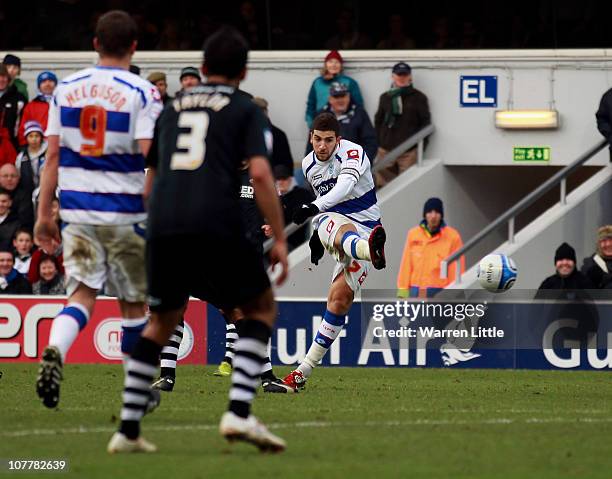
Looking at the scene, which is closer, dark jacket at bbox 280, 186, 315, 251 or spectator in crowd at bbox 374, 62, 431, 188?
dark jacket at bbox 280, 186, 315, 251

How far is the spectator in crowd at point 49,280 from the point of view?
1655cm

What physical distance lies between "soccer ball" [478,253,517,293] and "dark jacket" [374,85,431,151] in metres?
4.49

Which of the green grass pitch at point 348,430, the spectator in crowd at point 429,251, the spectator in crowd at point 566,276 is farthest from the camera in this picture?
the spectator in crowd at point 429,251

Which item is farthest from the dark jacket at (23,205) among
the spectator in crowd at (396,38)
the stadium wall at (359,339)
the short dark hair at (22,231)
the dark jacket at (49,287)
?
the spectator in crowd at (396,38)

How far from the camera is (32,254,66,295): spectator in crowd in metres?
16.5

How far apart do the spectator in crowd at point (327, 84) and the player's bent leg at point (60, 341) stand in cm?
1068

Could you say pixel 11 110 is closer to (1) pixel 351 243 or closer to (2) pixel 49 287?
(2) pixel 49 287

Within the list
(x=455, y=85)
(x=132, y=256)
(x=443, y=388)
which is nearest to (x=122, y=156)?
(x=132, y=256)

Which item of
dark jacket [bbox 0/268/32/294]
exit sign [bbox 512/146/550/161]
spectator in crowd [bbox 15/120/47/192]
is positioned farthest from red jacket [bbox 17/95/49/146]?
exit sign [bbox 512/146/550/161]

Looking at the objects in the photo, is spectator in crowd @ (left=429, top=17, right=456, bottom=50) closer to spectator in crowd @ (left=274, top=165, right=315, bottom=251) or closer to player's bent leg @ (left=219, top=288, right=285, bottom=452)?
spectator in crowd @ (left=274, top=165, right=315, bottom=251)

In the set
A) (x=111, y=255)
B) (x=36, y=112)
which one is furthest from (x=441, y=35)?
(x=111, y=255)

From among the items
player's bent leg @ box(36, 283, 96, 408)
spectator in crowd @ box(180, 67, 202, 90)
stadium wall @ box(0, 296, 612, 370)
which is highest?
spectator in crowd @ box(180, 67, 202, 90)

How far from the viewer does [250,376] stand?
296 inches

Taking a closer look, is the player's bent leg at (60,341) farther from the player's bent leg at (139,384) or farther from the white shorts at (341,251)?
the white shorts at (341,251)
